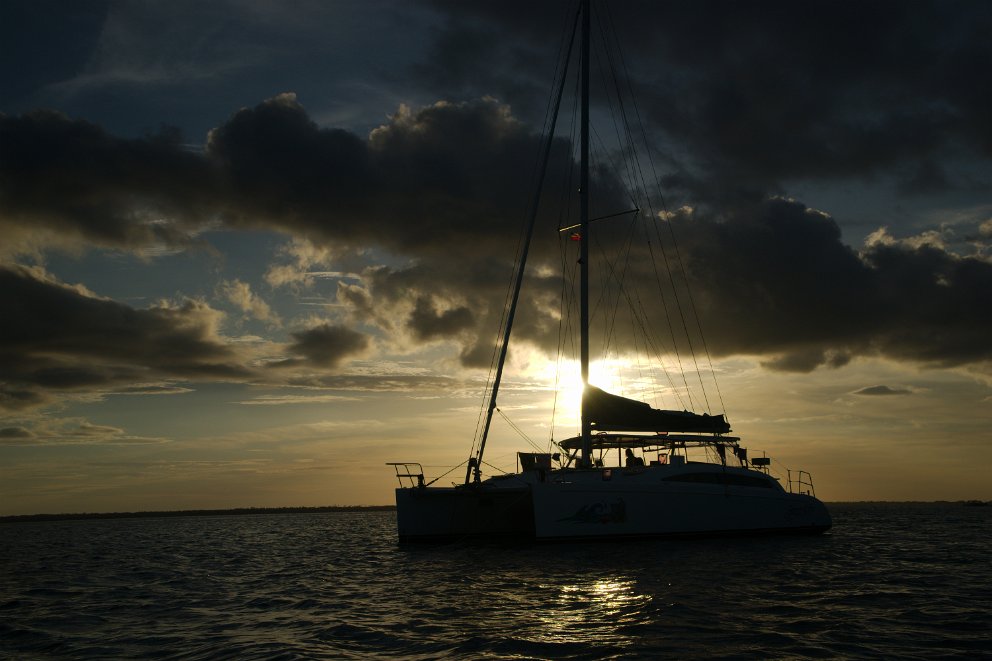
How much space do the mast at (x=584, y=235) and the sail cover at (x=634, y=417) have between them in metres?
0.29

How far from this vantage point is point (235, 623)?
14.1 m

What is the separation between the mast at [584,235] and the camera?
25938 mm

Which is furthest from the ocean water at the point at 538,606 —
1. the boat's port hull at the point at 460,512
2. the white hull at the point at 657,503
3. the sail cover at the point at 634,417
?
the sail cover at the point at 634,417

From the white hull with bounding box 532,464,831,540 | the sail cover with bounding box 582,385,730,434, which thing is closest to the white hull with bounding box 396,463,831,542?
the white hull with bounding box 532,464,831,540

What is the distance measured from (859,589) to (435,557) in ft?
41.5

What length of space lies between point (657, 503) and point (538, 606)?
37.2 feet

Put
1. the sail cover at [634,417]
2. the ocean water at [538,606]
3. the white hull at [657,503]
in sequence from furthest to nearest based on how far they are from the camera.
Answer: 1. the sail cover at [634,417]
2. the white hull at [657,503]
3. the ocean water at [538,606]

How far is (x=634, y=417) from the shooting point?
2619 cm

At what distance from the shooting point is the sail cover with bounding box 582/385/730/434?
25906 mm

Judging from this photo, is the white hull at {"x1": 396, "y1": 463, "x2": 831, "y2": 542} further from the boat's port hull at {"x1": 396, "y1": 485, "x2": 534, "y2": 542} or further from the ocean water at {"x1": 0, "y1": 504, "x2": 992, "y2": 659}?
the ocean water at {"x1": 0, "y1": 504, "x2": 992, "y2": 659}

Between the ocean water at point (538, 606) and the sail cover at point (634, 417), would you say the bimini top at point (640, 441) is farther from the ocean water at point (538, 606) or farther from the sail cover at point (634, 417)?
the ocean water at point (538, 606)

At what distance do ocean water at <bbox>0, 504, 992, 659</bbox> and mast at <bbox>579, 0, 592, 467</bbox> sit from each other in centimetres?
394

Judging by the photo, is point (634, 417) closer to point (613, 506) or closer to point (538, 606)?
point (613, 506)

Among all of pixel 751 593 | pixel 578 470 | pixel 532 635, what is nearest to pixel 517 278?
pixel 578 470
